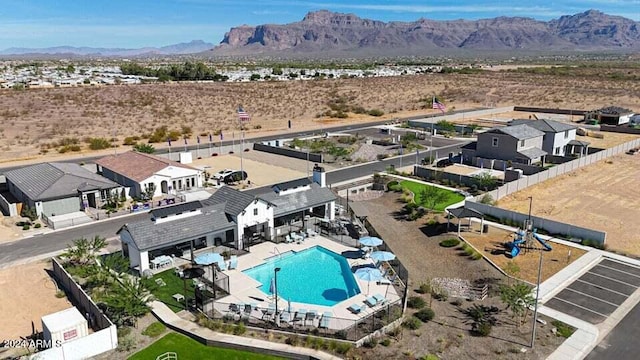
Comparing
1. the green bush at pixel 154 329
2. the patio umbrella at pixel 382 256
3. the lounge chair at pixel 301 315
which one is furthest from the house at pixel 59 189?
the patio umbrella at pixel 382 256

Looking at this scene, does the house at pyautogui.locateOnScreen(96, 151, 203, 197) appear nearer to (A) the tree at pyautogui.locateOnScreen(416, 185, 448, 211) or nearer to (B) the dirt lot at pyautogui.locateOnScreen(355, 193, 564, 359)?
(A) the tree at pyautogui.locateOnScreen(416, 185, 448, 211)

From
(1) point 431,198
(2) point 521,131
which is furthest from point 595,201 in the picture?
(1) point 431,198

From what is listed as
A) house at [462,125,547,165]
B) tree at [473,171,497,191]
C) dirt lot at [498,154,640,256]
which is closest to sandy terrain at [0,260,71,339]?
dirt lot at [498,154,640,256]

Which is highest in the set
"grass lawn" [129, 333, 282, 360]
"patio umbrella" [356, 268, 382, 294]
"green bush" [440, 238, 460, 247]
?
"patio umbrella" [356, 268, 382, 294]

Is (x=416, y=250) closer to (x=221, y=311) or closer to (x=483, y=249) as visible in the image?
(x=483, y=249)

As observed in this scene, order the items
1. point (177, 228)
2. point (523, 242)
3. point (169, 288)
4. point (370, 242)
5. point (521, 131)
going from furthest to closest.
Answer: point (521, 131), point (523, 242), point (370, 242), point (177, 228), point (169, 288)

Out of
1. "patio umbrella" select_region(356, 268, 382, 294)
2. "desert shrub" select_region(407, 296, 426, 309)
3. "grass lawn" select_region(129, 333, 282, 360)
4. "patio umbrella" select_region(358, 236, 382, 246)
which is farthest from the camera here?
"patio umbrella" select_region(358, 236, 382, 246)

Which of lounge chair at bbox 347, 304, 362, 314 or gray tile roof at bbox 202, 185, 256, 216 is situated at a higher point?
gray tile roof at bbox 202, 185, 256, 216

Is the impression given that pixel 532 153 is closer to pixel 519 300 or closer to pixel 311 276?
pixel 519 300

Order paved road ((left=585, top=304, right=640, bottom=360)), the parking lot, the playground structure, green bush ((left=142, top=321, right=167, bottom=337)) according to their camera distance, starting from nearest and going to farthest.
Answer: paved road ((left=585, top=304, right=640, bottom=360)), green bush ((left=142, top=321, right=167, bottom=337)), the parking lot, the playground structure
